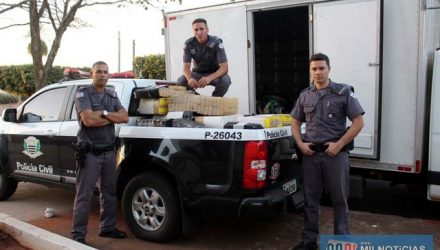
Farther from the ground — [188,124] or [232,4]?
[232,4]

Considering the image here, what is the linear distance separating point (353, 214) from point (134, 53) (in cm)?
2418

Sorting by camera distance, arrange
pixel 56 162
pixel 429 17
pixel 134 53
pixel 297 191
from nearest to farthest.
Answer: pixel 297 191 < pixel 429 17 < pixel 56 162 < pixel 134 53

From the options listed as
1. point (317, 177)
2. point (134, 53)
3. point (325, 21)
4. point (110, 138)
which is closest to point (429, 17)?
point (325, 21)

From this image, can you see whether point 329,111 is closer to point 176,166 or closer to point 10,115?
point 176,166

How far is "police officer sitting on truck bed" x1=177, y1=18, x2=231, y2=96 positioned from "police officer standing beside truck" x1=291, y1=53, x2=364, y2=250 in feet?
5.81

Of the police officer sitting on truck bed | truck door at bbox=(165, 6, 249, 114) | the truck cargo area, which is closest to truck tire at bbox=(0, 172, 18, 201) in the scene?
the police officer sitting on truck bed

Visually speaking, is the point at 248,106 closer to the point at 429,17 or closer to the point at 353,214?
the point at 353,214

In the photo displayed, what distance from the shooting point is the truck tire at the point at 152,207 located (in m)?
4.52

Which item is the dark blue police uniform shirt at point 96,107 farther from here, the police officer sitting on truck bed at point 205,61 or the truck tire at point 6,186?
the truck tire at point 6,186

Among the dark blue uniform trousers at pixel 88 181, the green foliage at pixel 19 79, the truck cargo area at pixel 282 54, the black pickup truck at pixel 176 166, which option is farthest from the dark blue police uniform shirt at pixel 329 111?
the green foliage at pixel 19 79

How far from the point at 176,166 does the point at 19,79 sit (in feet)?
90.2

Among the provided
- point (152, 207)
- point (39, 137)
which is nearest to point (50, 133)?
point (39, 137)

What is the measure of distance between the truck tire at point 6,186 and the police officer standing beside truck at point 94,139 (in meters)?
2.37

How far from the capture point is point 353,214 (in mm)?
5676
